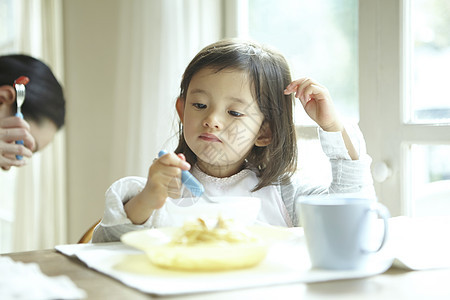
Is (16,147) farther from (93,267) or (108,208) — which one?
(93,267)

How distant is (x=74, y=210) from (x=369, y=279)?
258 cm

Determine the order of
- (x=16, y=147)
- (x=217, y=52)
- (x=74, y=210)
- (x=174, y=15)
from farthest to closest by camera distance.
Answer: (x=74, y=210) < (x=174, y=15) < (x=217, y=52) < (x=16, y=147)

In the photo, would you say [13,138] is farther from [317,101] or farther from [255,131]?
[317,101]

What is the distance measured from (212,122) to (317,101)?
25cm

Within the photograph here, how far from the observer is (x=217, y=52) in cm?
135

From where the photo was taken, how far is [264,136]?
143 centimetres

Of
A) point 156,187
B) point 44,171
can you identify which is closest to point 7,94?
point 156,187

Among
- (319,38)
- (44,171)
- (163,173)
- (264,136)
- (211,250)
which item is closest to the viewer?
(211,250)

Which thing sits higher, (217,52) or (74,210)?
(217,52)

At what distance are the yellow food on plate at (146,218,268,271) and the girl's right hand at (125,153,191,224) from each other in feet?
0.67

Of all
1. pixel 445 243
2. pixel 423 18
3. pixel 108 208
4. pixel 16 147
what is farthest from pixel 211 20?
pixel 445 243

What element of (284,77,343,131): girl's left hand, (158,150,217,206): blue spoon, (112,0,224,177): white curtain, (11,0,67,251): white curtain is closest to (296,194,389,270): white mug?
(158,150,217,206): blue spoon

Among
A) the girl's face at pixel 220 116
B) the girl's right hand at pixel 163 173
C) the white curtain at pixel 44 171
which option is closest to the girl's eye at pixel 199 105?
the girl's face at pixel 220 116

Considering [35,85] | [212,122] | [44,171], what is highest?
[35,85]
